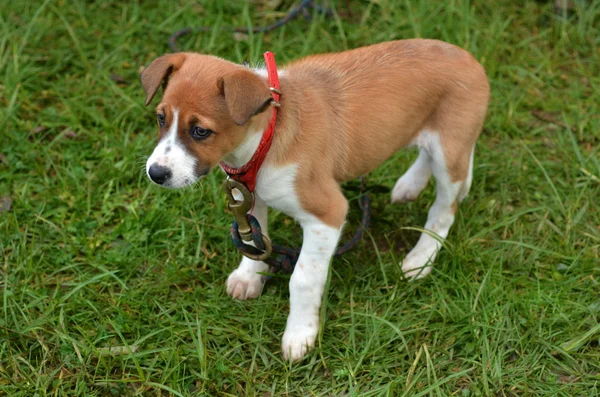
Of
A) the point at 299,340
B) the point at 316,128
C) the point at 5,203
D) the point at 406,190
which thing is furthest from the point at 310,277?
the point at 5,203

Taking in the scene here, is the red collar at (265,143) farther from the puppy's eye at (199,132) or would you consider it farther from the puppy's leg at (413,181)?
the puppy's leg at (413,181)

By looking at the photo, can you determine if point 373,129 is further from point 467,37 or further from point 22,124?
point 22,124

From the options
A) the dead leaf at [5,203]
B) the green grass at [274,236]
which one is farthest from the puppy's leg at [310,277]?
the dead leaf at [5,203]

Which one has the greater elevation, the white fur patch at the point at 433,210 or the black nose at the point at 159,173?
the black nose at the point at 159,173

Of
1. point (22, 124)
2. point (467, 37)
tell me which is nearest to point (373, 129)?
point (467, 37)

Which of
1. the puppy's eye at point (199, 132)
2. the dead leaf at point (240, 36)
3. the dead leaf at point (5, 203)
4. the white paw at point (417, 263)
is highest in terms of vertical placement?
the puppy's eye at point (199, 132)

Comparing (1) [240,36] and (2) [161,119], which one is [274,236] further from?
(1) [240,36]

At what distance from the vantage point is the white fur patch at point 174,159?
3.66 metres

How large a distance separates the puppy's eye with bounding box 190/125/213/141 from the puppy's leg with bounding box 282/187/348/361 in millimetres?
907

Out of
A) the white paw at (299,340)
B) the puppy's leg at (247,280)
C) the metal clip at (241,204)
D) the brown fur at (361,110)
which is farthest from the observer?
the puppy's leg at (247,280)

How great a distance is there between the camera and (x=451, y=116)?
182 inches

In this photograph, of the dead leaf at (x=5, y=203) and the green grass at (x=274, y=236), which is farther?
the dead leaf at (x=5, y=203)

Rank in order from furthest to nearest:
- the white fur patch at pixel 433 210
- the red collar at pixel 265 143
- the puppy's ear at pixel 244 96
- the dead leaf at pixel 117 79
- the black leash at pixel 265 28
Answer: the black leash at pixel 265 28 < the dead leaf at pixel 117 79 < the white fur patch at pixel 433 210 < the red collar at pixel 265 143 < the puppy's ear at pixel 244 96

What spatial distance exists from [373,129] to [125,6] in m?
3.88
